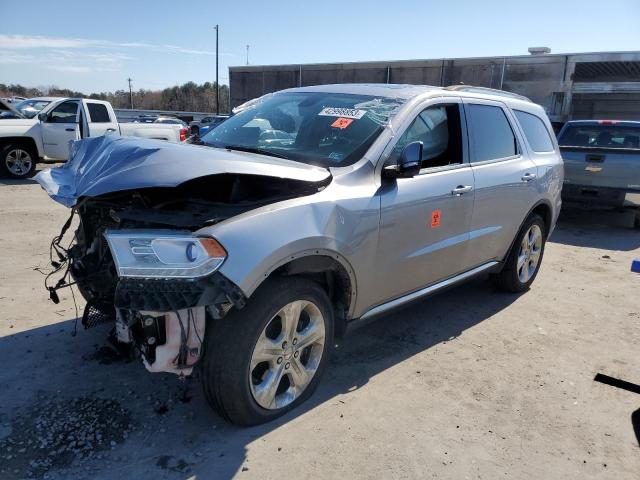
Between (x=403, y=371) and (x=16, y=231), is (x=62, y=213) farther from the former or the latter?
(x=403, y=371)

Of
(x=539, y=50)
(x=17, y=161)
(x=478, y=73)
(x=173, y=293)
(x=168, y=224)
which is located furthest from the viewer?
(x=478, y=73)

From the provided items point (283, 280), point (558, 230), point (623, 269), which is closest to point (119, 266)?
point (283, 280)

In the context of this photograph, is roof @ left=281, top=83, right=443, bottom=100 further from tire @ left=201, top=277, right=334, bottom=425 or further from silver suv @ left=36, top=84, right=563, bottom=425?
tire @ left=201, top=277, right=334, bottom=425

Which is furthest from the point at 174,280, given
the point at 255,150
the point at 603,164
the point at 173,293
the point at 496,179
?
the point at 603,164

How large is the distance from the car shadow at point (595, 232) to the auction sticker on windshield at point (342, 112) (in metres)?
5.66

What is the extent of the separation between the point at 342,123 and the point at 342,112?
147 millimetres

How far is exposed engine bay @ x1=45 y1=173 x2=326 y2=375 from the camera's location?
7.86 ft

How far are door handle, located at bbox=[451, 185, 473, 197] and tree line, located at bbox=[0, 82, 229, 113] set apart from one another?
6732cm

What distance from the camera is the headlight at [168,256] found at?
244cm

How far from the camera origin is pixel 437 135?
397cm

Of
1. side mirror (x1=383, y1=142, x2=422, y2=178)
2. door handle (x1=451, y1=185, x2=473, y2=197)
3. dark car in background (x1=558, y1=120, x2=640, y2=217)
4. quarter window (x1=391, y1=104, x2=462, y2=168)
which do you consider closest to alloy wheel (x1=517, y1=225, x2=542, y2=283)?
door handle (x1=451, y1=185, x2=473, y2=197)

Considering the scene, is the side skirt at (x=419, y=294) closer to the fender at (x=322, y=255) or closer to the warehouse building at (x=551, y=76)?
the fender at (x=322, y=255)

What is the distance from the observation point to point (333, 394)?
10.8 ft

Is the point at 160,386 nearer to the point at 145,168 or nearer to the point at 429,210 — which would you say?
the point at 145,168
